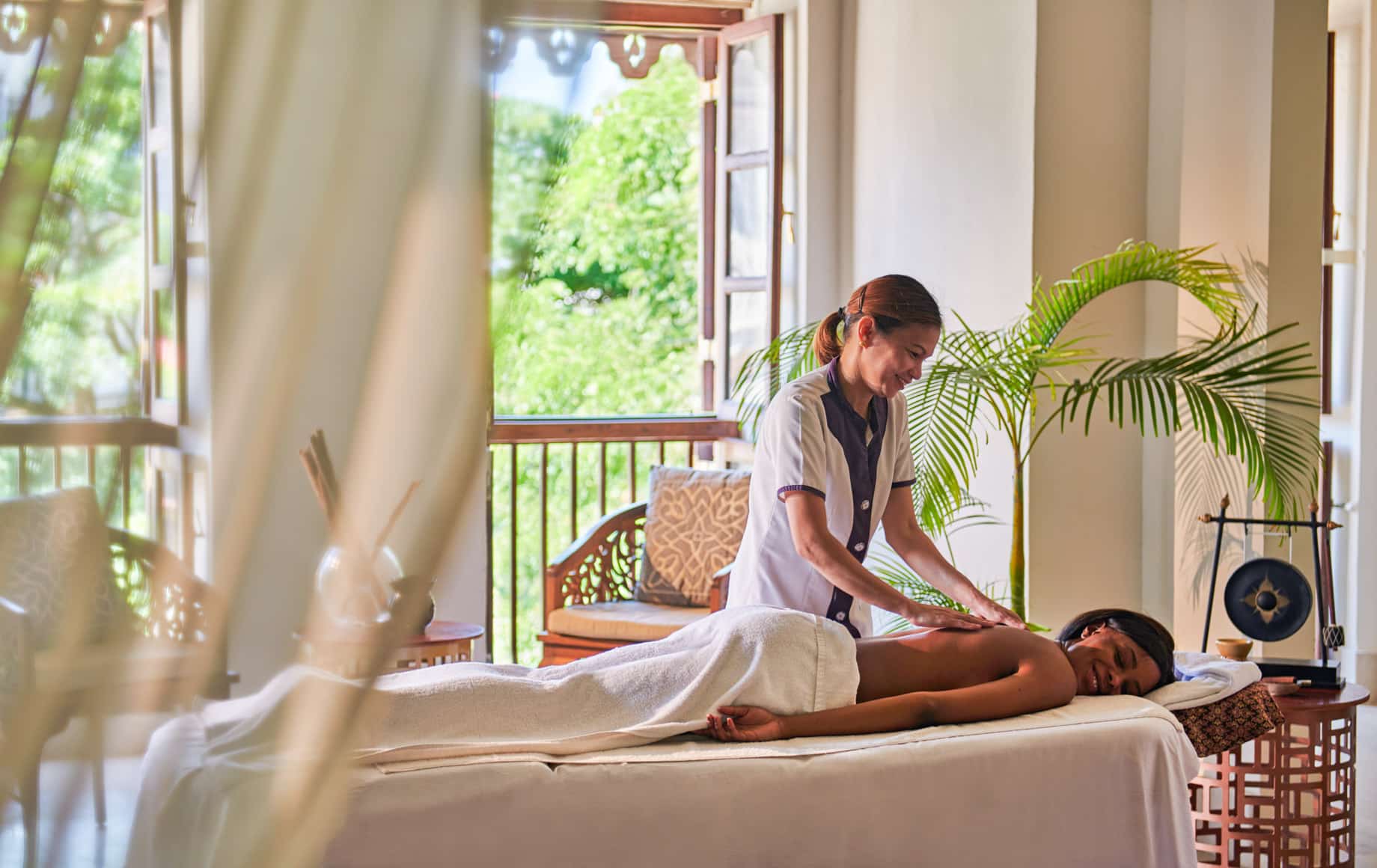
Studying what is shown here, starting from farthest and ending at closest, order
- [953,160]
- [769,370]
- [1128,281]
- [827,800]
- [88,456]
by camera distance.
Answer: [769,370]
[953,160]
[1128,281]
[827,800]
[88,456]

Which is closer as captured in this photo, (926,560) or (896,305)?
(896,305)

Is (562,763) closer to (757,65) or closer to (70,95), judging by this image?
(70,95)

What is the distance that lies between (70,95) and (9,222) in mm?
33

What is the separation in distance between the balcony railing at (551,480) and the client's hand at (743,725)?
5.71 ft

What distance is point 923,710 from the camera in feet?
7.40

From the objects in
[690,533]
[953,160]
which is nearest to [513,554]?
[690,533]

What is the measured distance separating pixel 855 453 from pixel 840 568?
29cm

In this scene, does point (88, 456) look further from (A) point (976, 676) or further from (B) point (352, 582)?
(A) point (976, 676)

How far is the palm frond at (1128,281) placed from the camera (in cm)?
326

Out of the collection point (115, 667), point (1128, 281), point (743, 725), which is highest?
point (1128, 281)

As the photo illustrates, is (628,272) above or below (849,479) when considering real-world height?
above

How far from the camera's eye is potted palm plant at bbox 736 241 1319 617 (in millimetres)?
3264

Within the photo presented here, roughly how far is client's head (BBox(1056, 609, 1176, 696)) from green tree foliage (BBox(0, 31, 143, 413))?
236 cm

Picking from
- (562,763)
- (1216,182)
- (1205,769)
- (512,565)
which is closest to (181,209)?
(562,763)
